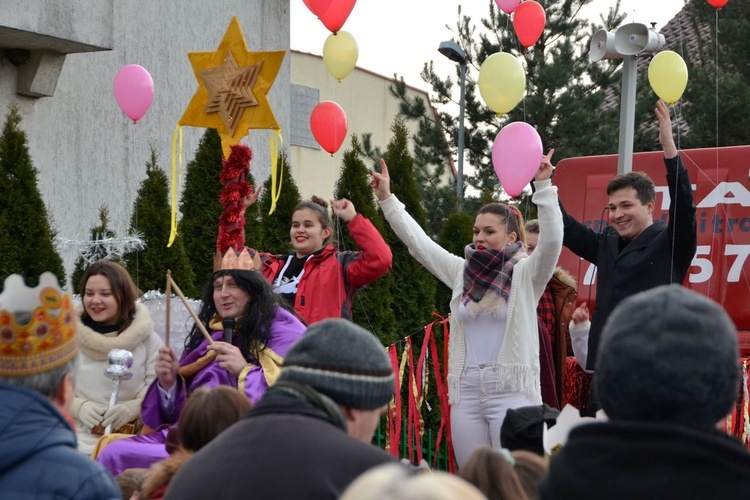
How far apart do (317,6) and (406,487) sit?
20.6ft

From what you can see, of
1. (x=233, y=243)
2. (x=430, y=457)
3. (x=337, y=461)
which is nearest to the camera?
(x=337, y=461)

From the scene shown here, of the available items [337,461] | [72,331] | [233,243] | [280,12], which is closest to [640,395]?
[337,461]

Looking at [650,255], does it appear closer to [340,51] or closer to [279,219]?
[340,51]

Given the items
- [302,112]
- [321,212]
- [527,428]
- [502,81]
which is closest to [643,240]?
[527,428]

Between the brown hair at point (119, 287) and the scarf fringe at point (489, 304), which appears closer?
the scarf fringe at point (489, 304)

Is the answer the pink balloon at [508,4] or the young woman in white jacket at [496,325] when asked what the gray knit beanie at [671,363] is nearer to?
the young woman in white jacket at [496,325]

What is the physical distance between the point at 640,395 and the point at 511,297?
138 inches

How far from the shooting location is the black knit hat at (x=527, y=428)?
165 inches

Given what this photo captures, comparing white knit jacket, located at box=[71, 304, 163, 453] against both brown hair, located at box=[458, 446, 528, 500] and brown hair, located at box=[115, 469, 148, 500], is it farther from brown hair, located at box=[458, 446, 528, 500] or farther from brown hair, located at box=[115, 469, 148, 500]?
brown hair, located at box=[458, 446, 528, 500]

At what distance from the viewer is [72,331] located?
9.27ft

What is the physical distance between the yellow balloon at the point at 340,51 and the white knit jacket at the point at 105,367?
2.93m

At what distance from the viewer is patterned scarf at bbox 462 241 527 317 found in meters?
5.35

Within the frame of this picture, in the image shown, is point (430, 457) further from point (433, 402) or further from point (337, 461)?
point (337, 461)

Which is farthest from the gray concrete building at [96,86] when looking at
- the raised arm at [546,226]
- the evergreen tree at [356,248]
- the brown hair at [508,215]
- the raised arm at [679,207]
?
the raised arm at [679,207]
